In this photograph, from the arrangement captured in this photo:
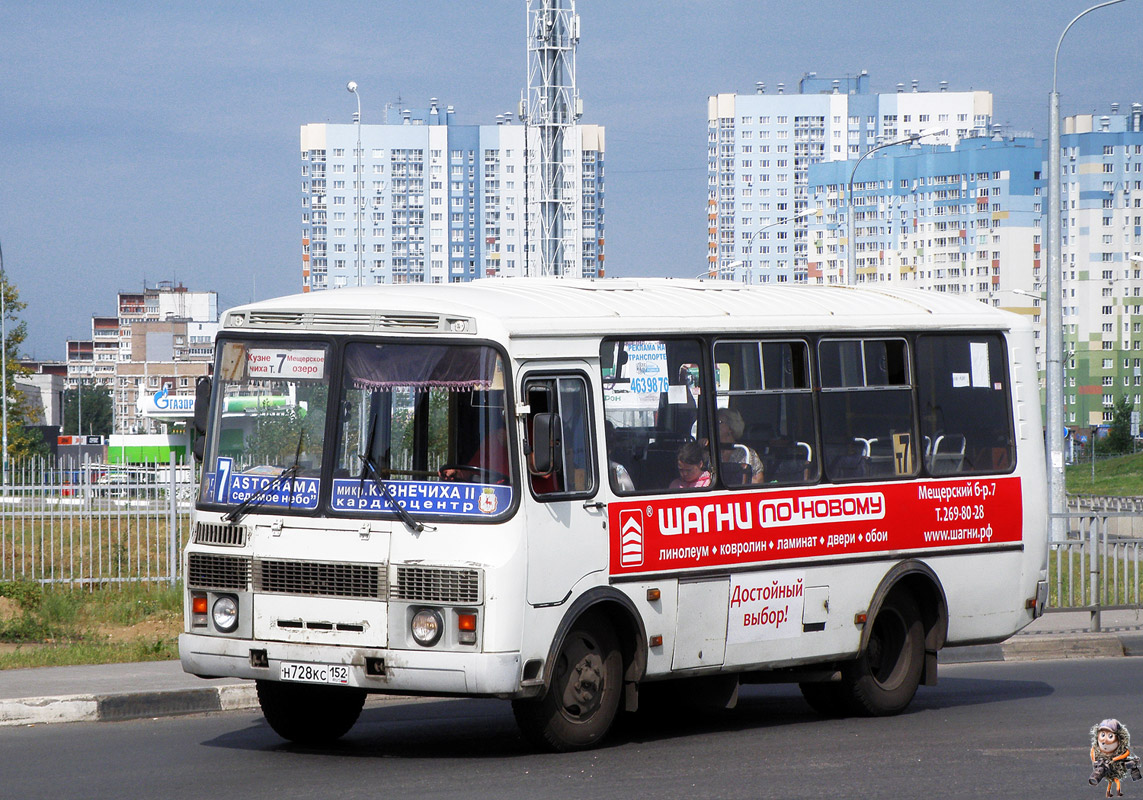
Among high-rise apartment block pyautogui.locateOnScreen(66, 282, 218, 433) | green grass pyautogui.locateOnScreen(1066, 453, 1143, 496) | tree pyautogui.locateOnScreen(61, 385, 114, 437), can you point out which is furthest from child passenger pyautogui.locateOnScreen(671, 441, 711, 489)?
tree pyautogui.locateOnScreen(61, 385, 114, 437)

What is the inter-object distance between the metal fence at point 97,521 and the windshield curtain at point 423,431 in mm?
9185

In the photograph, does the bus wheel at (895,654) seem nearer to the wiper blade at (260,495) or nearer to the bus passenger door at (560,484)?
the bus passenger door at (560,484)

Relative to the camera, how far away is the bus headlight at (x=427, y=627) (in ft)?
26.9

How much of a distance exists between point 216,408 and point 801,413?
3759 mm

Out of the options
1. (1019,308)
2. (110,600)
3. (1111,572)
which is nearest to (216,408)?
(110,600)

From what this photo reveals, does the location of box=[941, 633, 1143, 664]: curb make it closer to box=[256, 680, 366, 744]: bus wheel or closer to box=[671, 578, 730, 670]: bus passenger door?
box=[671, 578, 730, 670]: bus passenger door

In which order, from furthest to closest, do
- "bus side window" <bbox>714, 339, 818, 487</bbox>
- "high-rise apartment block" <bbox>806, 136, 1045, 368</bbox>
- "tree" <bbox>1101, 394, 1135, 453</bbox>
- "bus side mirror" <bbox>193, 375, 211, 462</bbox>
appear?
1. "high-rise apartment block" <bbox>806, 136, 1045, 368</bbox>
2. "tree" <bbox>1101, 394, 1135, 453</bbox>
3. "bus side window" <bbox>714, 339, 818, 487</bbox>
4. "bus side mirror" <bbox>193, 375, 211, 462</bbox>

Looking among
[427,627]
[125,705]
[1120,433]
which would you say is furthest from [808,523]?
[1120,433]

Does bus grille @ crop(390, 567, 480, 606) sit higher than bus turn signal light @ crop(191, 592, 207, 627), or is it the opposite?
bus grille @ crop(390, 567, 480, 606)

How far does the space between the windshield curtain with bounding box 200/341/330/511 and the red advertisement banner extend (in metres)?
1.77

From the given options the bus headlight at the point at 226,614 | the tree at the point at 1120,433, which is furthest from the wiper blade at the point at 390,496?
the tree at the point at 1120,433

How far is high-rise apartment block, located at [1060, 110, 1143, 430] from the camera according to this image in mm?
122125

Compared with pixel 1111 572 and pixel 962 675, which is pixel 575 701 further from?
pixel 1111 572

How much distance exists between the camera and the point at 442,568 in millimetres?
8211
